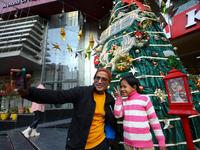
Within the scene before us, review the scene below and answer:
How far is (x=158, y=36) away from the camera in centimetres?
329

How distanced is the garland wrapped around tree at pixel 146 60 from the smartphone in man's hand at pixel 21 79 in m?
1.86

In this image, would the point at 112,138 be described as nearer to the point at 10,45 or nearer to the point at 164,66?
the point at 164,66

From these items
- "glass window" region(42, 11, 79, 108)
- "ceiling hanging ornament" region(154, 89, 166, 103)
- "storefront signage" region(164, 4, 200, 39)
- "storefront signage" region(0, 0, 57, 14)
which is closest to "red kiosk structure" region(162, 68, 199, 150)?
"ceiling hanging ornament" region(154, 89, 166, 103)

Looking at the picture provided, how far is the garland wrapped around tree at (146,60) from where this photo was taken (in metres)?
2.01

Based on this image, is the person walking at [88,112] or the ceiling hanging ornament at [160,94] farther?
the ceiling hanging ornament at [160,94]

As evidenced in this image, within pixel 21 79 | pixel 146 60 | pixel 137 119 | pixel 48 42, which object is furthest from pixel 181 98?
pixel 48 42

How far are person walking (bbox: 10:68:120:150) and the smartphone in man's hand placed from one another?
0.24ft

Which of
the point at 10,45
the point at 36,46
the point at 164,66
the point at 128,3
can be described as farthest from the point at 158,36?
the point at 10,45

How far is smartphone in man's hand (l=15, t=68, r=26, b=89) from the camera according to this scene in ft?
3.00

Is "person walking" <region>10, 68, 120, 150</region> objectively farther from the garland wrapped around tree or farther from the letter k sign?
the letter k sign

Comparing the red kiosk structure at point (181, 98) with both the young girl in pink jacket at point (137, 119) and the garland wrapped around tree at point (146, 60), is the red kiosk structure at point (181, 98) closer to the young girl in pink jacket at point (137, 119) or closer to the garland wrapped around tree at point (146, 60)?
the garland wrapped around tree at point (146, 60)

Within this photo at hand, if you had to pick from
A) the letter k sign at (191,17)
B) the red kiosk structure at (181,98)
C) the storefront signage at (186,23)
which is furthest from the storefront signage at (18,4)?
the red kiosk structure at (181,98)

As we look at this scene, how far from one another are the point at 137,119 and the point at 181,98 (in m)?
0.90

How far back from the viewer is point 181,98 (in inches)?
64.8
